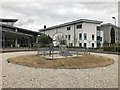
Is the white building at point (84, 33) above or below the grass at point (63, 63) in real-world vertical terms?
above

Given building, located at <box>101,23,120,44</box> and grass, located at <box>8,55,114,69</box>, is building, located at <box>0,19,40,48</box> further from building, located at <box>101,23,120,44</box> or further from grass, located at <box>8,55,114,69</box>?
grass, located at <box>8,55,114,69</box>

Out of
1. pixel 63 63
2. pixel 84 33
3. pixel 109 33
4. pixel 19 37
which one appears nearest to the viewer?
pixel 63 63

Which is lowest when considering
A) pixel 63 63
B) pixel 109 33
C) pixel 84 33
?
pixel 63 63

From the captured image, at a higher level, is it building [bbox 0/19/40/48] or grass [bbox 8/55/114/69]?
building [bbox 0/19/40/48]

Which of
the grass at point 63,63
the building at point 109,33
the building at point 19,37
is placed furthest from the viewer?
the building at point 109,33

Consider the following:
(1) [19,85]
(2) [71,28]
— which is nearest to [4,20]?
(2) [71,28]

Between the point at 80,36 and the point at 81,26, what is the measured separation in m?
3.12

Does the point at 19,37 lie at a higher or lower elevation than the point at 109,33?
lower

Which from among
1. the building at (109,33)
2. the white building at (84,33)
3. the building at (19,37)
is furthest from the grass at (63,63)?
the building at (109,33)

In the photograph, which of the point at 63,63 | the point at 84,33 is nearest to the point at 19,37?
the point at 84,33

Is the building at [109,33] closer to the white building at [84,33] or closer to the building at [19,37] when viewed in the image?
the white building at [84,33]

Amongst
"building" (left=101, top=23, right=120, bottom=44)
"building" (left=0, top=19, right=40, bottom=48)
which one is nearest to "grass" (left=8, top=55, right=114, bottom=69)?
"building" (left=0, top=19, right=40, bottom=48)

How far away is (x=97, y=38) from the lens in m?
57.9

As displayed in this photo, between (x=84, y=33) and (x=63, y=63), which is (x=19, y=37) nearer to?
(x=84, y=33)
